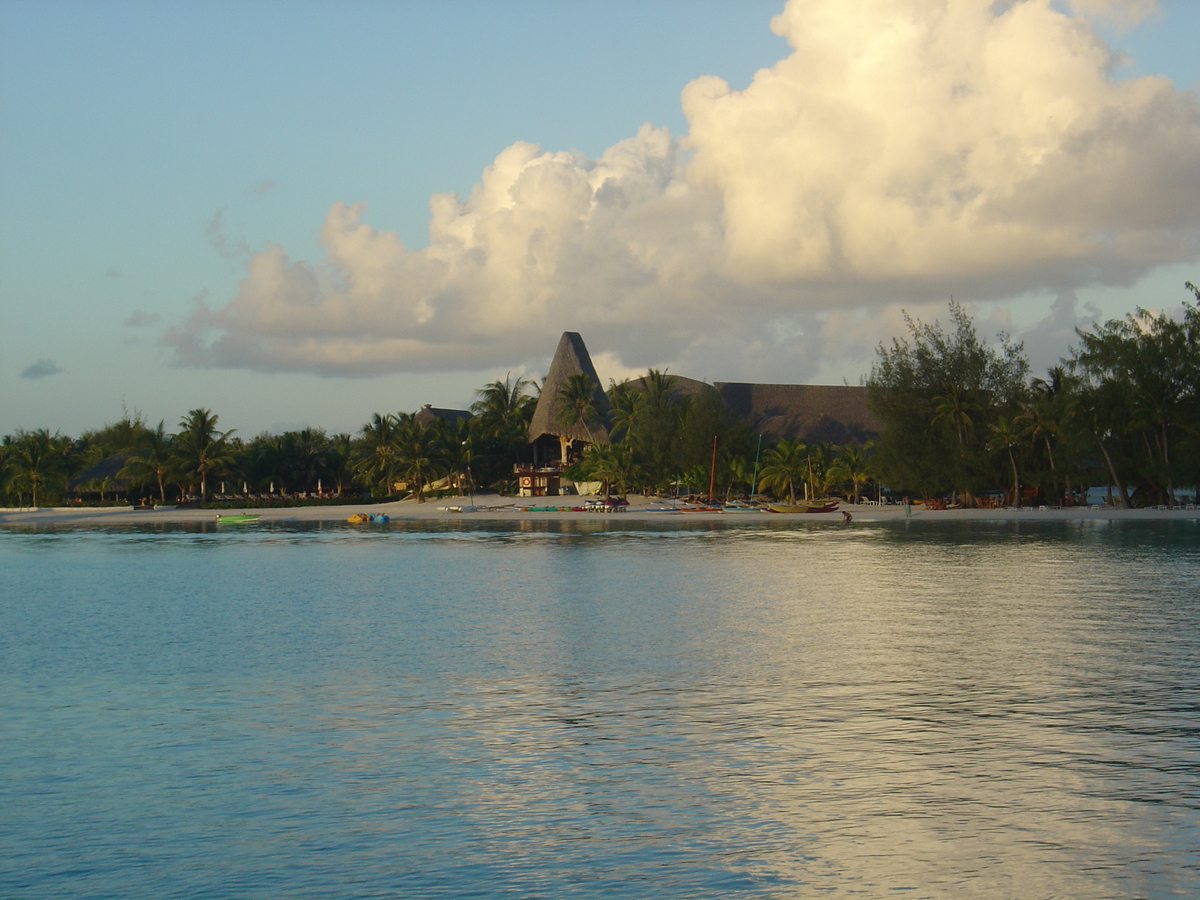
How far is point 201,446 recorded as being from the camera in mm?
64750

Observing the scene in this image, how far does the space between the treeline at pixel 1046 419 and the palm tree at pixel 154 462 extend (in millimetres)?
41793

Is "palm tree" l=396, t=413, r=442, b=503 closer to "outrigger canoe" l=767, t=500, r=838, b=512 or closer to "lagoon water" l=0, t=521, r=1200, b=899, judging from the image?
Answer: "outrigger canoe" l=767, t=500, r=838, b=512

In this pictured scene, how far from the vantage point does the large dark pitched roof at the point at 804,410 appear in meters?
75.2

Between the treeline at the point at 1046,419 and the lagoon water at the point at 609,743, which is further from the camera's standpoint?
the treeline at the point at 1046,419

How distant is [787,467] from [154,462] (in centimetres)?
3756

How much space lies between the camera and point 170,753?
9.60 meters

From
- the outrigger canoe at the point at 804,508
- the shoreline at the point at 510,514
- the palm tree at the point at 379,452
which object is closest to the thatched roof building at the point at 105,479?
the shoreline at the point at 510,514

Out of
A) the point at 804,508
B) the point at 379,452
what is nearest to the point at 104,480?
the point at 379,452

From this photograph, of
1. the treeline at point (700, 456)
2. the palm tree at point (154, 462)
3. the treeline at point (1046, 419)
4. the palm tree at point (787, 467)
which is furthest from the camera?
the palm tree at point (154, 462)

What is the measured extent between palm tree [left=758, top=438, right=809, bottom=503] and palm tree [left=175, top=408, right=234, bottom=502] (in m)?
31.9

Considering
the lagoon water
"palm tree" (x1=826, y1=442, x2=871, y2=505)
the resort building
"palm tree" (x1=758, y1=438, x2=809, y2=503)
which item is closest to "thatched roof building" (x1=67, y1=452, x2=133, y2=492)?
the resort building

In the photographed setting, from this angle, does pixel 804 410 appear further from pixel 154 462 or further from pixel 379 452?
pixel 154 462

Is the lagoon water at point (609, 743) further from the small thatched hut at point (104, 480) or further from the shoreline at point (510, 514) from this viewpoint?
the small thatched hut at point (104, 480)

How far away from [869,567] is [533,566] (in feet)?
29.1
